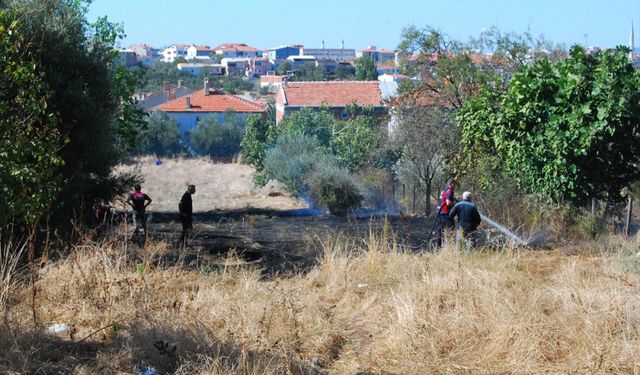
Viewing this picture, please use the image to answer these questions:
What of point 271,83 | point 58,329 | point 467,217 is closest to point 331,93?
point 467,217

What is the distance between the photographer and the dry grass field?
6.26 metres

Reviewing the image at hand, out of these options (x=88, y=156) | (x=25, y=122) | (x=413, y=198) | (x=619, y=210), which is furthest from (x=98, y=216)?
(x=413, y=198)

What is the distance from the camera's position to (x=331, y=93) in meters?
62.1

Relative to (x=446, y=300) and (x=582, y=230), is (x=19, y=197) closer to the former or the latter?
(x=446, y=300)

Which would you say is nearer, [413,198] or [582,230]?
[582,230]

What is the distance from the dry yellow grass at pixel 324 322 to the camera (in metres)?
6.25

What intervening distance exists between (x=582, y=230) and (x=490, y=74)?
8.36 meters

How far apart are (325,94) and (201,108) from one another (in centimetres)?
1363

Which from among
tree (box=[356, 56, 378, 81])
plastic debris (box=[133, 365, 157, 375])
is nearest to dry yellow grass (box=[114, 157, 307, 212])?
plastic debris (box=[133, 365, 157, 375])

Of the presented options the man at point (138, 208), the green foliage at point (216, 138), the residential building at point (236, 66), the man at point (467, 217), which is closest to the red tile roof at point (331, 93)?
the green foliage at point (216, 138)

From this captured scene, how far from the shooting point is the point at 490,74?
70.9ft

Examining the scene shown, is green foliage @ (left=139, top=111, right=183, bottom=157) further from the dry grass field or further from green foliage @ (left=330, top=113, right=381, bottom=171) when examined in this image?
the dry grass field

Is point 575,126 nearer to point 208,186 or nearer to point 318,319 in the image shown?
point 318,319

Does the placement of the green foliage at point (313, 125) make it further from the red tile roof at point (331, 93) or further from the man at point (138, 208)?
the man at point (138, 208)
